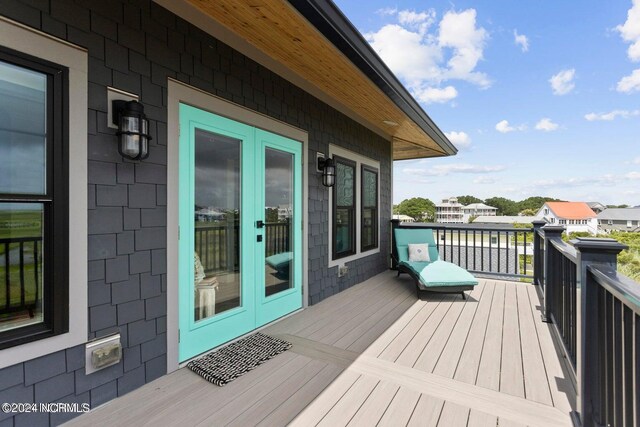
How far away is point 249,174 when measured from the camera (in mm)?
Result: 3084

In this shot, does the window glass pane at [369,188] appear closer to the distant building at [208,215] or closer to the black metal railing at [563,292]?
the black metal railing at [563,292]

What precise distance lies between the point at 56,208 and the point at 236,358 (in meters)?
1.74

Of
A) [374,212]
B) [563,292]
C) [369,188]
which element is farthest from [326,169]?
[563,292]

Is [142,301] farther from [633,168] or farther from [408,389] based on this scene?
[633,168]

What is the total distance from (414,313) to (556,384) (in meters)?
1.68

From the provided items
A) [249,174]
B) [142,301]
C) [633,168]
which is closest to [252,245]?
[249,174]

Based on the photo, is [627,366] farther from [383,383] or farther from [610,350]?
[383,383]

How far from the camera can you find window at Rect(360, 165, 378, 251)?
5633mm

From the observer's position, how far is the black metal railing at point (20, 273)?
5.42 feet

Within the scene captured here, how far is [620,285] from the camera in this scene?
1152 millimetres

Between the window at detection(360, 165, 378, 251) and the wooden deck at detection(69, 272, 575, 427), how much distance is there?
2292mm

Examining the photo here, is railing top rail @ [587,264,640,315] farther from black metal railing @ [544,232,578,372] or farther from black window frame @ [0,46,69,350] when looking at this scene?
black window frame @ [0,46,69,350]

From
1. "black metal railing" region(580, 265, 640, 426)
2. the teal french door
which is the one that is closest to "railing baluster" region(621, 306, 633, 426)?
"black metal railing" region(580, 265, 640, 426)

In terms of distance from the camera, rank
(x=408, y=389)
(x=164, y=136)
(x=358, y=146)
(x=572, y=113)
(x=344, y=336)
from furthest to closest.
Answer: (x=572, y=113)
(x=358, y=146)
(x=344, y=336)
(x=164, y=136)
(x=408, y=389)
